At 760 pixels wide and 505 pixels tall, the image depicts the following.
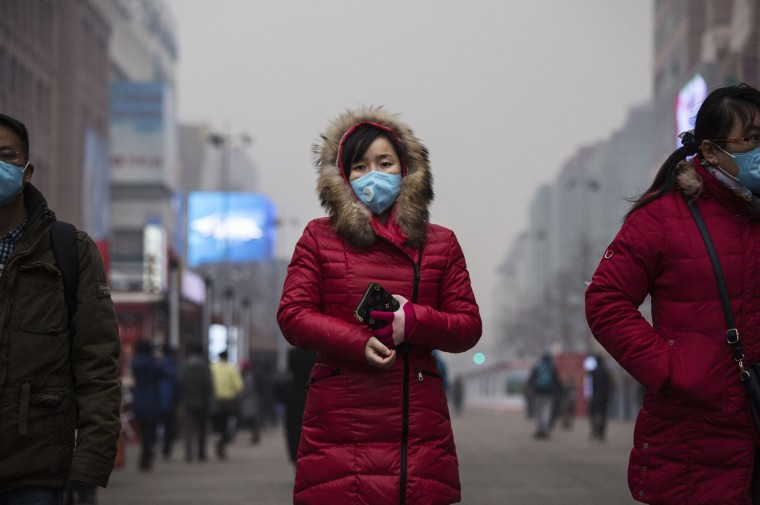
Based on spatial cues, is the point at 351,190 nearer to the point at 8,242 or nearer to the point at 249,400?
the point at 8,242

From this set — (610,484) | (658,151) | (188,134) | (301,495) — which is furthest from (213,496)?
(188,134)

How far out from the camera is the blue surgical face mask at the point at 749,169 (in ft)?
15.8

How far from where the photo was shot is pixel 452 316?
209 inches

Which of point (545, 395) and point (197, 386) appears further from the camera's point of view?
point (545, 395)

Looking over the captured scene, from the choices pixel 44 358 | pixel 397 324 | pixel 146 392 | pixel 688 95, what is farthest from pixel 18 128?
pixel 688 95

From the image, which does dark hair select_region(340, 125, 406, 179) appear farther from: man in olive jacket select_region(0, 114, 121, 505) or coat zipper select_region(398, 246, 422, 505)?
man in olive jacket select_region(0, 114, 121, 505)

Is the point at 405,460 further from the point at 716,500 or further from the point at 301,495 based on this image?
the point at 716,500

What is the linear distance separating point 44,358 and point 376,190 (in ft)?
4.60

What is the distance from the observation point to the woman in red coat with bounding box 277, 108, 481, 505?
5141 mm

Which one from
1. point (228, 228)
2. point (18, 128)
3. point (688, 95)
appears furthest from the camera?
point (228, 228)

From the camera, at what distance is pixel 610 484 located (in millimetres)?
15398

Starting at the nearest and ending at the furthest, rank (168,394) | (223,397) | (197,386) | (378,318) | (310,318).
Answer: (378,318), (310,318), (168,394), (197,386), (223,397)

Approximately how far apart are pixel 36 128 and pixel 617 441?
48512 mm

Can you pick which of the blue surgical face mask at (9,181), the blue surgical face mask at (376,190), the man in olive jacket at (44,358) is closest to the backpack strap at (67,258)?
the man in olive jacket at (44,358)
